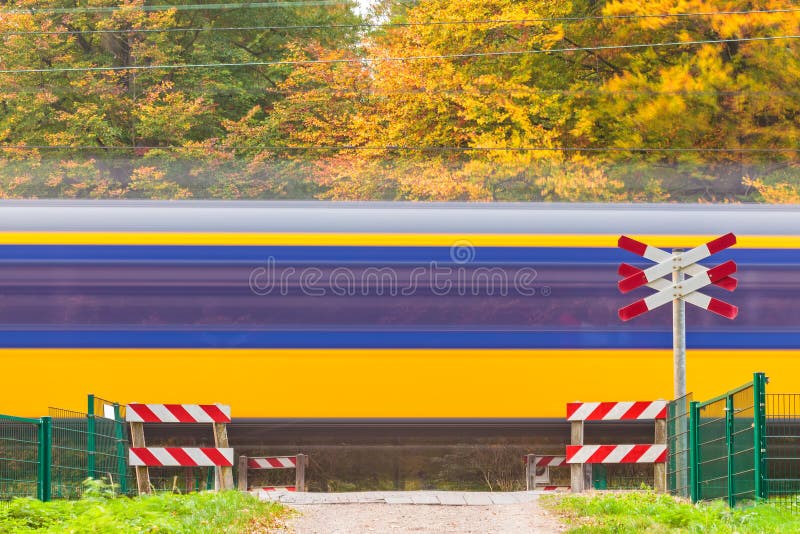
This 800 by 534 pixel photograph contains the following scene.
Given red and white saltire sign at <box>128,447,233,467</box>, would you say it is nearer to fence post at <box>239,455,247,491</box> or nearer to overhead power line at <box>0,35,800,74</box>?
fence post at <box>239,455,247,491</box>

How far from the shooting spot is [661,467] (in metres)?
14.5

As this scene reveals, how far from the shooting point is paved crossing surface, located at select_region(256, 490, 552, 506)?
13.4 meters

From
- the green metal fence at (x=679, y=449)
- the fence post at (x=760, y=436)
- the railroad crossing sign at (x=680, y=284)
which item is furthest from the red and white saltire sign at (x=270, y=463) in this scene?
the fence post at (x=760, y=436)

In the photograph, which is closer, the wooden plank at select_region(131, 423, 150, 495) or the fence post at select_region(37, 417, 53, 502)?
the fence post at select_region(37, 417, 53, 502)

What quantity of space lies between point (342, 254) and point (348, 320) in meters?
0.90

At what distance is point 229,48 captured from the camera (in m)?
34.3

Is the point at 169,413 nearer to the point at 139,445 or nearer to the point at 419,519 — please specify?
the point at 139,445

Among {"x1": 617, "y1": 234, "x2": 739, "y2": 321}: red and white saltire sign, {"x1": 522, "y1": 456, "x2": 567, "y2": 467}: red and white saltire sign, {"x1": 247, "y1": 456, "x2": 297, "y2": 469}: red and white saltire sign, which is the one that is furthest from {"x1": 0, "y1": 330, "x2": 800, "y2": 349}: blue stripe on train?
{"x1": 617, "y1": 234, "x2": 739, "y2": 321}: red and white saltire sign

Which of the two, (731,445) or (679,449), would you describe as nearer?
(731,445)

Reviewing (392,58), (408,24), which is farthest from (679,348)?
(408,24)

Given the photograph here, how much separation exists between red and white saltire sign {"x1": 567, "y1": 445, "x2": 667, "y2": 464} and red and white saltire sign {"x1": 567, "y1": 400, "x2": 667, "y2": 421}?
336 mm

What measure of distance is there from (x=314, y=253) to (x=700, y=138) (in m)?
14.7

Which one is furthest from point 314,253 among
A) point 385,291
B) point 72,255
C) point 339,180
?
point 339,180

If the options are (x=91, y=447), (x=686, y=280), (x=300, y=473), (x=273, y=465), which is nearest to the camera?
(x=91, y=447)
